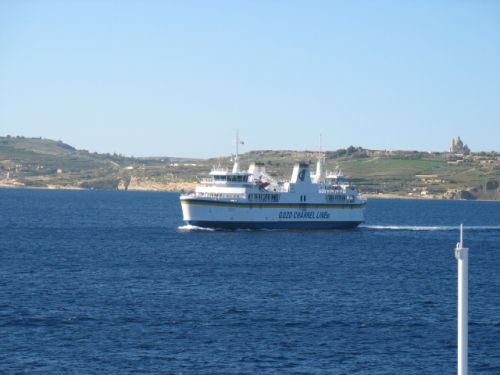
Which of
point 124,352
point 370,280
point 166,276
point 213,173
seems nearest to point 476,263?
point 370,280

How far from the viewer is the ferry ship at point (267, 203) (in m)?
101

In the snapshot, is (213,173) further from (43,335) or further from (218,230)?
(43,335)

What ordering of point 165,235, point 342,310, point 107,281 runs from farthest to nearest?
1. point 165,235
2. point 107,281
3. point 342,310

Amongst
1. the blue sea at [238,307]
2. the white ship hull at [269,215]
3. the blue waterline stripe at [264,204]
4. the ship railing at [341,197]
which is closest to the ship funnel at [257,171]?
the blue waterline stripe at [264,204]

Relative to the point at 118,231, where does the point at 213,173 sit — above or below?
above

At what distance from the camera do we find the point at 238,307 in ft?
173

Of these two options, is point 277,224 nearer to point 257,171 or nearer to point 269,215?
point 269,215

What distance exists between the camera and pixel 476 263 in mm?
78375

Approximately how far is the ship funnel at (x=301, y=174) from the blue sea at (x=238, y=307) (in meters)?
14.7

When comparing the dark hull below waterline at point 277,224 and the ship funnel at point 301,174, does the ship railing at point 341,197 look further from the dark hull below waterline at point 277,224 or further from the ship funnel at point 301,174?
the ship funnel at point 301,174

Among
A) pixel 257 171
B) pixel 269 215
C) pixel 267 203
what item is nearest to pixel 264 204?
pixel 267 203

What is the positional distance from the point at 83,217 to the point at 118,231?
110ft

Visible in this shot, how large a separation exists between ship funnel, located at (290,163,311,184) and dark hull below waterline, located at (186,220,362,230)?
488cm

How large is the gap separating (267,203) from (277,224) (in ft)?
10.6
